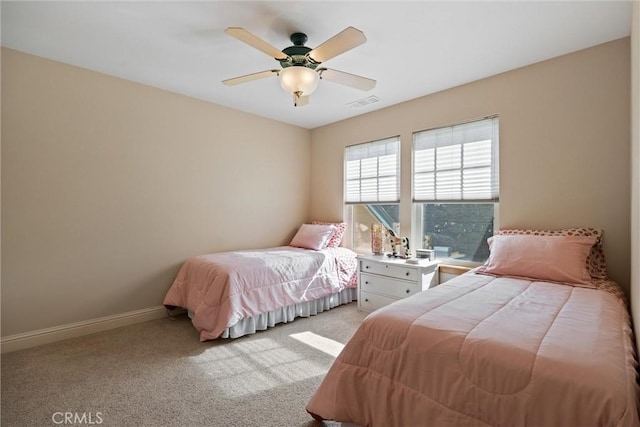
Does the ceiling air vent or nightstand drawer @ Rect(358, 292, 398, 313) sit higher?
the ceiling air vent

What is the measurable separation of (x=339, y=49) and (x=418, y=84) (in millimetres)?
1500

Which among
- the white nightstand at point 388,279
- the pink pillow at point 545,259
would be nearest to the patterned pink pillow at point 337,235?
the white nightstand at point 388,279

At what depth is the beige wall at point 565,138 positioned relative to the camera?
2.29m

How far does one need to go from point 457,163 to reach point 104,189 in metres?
3.63

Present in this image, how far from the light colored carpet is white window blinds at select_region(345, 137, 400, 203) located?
1843mm

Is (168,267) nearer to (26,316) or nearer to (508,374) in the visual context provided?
(26,316)

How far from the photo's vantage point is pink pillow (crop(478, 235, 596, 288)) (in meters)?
2.11

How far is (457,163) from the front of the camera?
3201mm

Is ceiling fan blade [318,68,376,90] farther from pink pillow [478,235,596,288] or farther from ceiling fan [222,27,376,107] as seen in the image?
pink pillow [478,235,596,288]

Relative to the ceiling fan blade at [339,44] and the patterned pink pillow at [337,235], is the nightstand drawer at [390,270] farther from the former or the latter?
the ceiling fan blade at [339,44]

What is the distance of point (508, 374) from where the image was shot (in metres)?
1.09

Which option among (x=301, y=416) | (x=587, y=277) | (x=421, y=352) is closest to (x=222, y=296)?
(x=301, y=416)

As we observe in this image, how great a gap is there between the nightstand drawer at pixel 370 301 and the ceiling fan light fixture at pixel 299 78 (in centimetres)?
231

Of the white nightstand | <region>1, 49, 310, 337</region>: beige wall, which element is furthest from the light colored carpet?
the white nightstand
